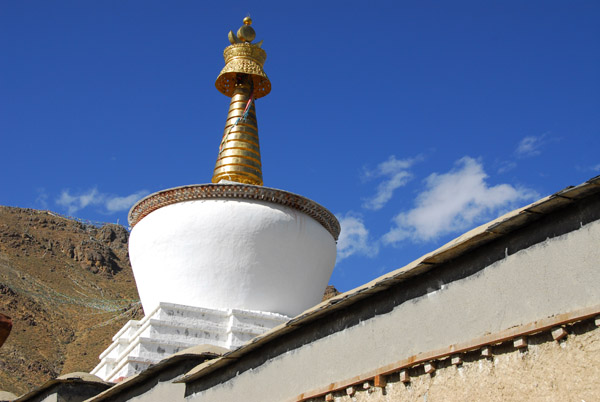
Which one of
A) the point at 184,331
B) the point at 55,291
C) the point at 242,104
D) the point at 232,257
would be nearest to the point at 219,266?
the point at 232,257

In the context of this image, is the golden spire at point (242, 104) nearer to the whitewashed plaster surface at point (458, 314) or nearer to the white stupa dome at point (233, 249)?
the white stupa dome at point (233, 249)

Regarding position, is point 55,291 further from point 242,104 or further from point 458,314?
point 458,314

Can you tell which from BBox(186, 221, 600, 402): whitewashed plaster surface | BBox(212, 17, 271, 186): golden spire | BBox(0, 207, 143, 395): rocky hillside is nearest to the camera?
BBox(186, 221, 600, 402): whitewashed plaster surface

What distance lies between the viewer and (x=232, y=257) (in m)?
12.1

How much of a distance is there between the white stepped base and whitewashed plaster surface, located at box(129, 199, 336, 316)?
0.25 m

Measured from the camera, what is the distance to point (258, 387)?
7715 millimetres

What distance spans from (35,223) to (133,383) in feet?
123

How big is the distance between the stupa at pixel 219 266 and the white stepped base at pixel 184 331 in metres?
0.01

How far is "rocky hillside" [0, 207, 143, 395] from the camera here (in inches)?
1105

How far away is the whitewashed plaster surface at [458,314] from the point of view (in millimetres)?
4898

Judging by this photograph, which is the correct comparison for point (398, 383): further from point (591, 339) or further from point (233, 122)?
point (233, 122)

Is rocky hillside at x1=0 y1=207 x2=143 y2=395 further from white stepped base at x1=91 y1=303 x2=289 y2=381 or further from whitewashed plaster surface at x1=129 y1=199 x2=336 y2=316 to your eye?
white stepped base at x1=91 y1=303 x2=289 y2=381

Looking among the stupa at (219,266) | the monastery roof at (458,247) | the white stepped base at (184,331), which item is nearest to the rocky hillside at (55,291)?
the stupa at (219,266)

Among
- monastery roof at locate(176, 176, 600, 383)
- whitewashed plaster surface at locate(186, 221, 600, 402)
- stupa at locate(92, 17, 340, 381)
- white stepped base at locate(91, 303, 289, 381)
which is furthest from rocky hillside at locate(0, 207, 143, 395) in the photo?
whitewashed plaster surface at locate(186, 221, 600, 402)
